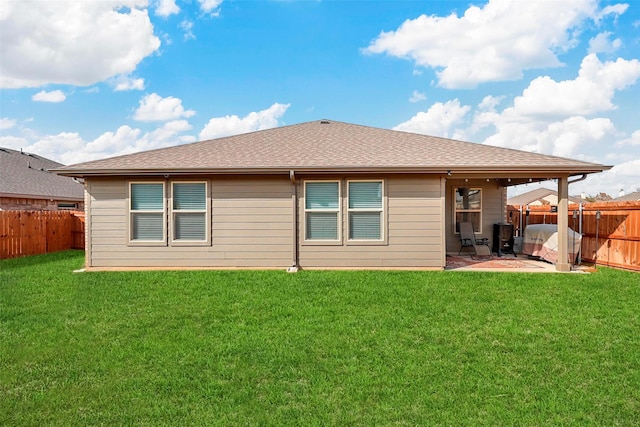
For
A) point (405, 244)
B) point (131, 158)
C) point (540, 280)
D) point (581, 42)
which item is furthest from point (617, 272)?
point (131, 158)

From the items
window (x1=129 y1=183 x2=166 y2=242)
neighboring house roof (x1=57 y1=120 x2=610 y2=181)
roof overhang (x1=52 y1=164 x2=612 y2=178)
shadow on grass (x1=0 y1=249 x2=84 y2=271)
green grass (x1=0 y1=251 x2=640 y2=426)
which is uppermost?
neighboring house roof (x1=57 y1=120 x2=610 y2=181)

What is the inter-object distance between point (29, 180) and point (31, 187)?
0.96 metres

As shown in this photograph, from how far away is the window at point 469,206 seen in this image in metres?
11.5

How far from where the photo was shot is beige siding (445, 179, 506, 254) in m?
11.4

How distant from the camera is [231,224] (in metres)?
8.76

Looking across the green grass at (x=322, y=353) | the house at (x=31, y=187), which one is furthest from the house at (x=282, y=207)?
the house at (x=31, y=187)

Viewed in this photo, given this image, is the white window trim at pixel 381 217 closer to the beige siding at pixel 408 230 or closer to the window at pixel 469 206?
the beige siding at pixel 408 230

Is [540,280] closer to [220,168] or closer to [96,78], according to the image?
[220,168]

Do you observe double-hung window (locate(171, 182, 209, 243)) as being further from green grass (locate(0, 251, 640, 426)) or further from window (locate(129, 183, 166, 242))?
green grass (locate(0, 251, 640, 426))

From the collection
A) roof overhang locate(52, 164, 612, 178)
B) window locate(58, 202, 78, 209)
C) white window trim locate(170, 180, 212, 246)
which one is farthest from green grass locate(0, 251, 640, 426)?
window locate(58, 202, 78, 209)

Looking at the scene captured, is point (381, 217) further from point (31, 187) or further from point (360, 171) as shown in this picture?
point (31, 187)

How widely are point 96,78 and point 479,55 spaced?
53.4 ft

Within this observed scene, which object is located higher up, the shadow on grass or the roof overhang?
the roof overhang

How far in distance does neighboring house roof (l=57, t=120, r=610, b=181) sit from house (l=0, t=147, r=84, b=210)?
976cm
